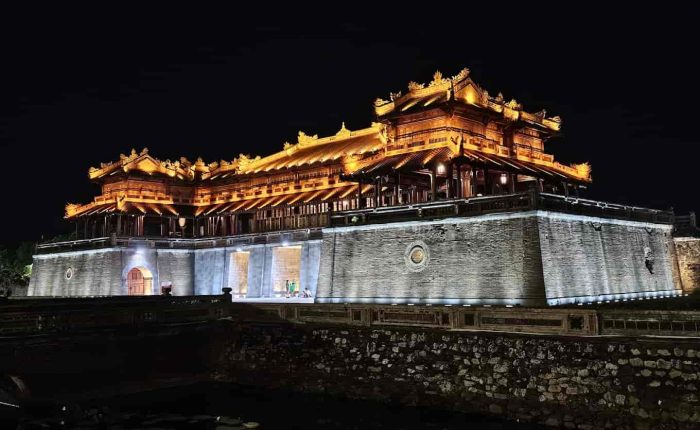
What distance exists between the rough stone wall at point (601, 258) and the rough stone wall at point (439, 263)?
0.84 metres

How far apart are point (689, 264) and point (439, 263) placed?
16.3m

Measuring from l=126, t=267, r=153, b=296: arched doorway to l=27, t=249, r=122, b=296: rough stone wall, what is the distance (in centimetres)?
210

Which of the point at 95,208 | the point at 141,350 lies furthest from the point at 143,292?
the point at 141,350

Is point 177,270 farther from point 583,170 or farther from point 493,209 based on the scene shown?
point 583,170

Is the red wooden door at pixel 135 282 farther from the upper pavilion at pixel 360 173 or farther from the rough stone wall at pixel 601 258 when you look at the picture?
the rough stone wall at pixel 601 258

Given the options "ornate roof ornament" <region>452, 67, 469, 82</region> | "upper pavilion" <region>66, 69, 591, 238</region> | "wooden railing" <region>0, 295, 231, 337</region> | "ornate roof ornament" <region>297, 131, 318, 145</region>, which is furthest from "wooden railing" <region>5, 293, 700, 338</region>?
"ornate roof ornament" <region>297, 131, 318, 145</region>

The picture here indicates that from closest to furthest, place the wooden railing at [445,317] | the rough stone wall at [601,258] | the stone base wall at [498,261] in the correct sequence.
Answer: the wooden railing at [445,317]
the stone base wall at [498,261]
the rough stone wall at [601,258]

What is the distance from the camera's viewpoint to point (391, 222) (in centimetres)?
3142

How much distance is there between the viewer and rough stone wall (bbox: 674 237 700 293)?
36.3 m

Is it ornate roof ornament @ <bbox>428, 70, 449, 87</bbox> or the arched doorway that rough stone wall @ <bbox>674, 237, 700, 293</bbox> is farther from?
the arched doorway

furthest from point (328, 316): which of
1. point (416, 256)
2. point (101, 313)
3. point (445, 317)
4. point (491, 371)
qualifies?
point (101, 313)

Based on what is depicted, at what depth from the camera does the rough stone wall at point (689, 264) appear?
119 feet

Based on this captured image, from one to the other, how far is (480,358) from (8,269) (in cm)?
5407

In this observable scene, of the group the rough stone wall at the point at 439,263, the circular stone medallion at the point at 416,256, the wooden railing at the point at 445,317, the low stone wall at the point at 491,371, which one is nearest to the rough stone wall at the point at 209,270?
the rough stone wall at the point at 439,263
